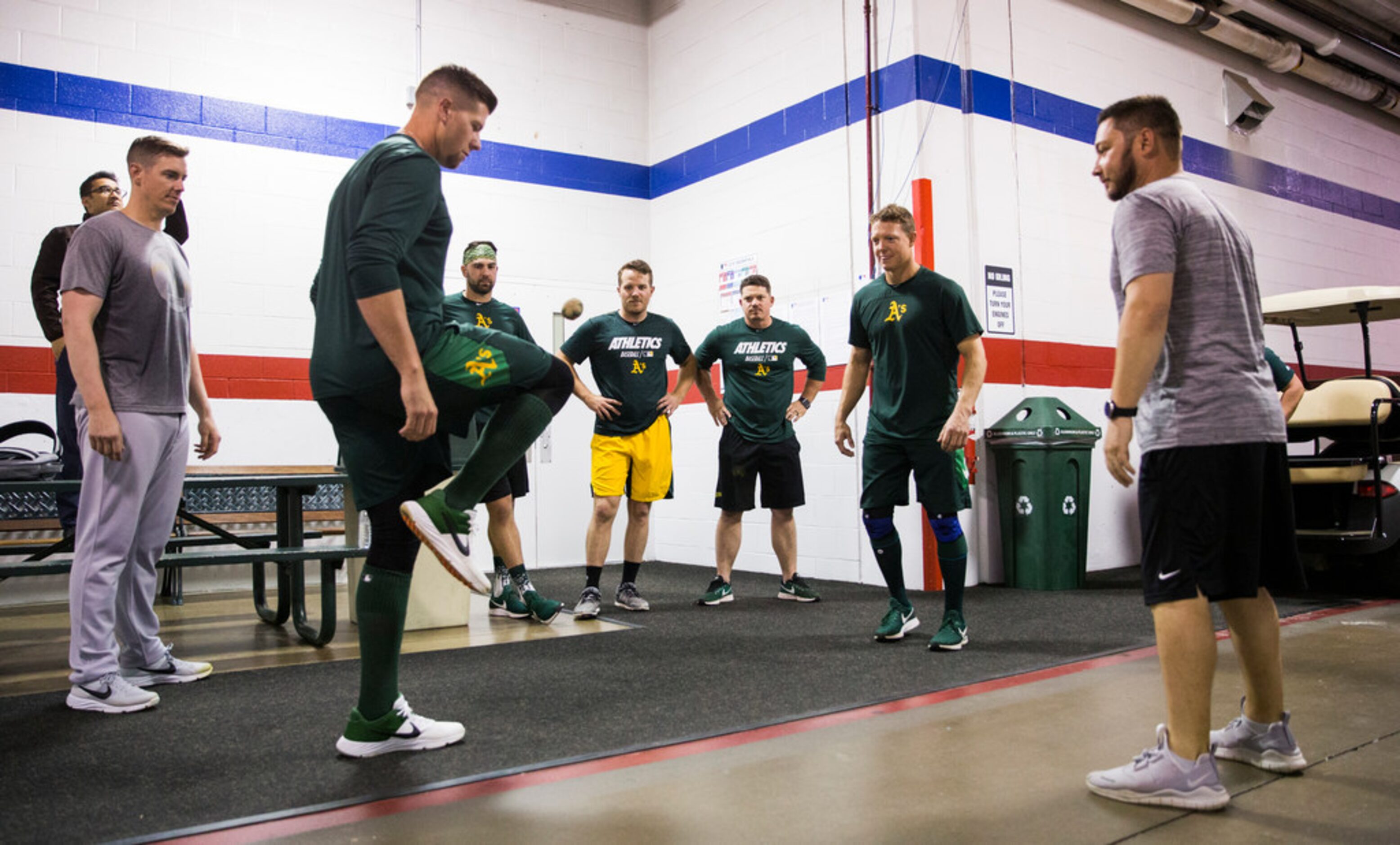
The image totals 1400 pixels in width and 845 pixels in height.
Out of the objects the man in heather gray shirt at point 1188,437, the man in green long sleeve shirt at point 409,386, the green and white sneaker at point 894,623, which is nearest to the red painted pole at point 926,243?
the green and white sneaker at point 894,623

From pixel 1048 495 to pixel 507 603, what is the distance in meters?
3.09

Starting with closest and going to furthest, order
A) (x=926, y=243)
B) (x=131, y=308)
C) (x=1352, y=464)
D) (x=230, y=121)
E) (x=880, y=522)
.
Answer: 1. (x=131, y=308)
2. (x=880, y=522)
3. (x=1352, y=464)
4. (x=926, y=243)
5. (x=230, y=121)

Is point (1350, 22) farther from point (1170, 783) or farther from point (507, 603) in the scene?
point (1170, 783)

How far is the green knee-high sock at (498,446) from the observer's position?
2264mm

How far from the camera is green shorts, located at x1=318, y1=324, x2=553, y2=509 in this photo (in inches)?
86.3

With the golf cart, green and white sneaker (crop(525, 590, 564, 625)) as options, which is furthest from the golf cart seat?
green and white sneaker (crop(525, 590, 564, 625))

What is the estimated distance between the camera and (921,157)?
5602mm

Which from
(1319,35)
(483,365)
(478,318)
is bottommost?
(483,365)

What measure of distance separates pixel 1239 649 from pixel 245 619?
4473 millimetres

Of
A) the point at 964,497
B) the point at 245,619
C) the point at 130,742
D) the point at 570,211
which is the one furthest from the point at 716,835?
the point at 570,211

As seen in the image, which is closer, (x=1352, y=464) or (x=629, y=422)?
(x=1352, y=464)

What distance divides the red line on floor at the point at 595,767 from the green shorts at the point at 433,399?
697 mm

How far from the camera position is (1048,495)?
5367mm

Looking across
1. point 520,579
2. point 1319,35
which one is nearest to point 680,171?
point 520,579
